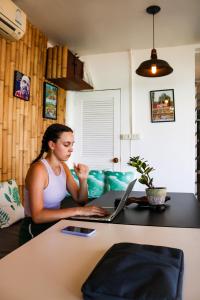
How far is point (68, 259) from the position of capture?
909 mm

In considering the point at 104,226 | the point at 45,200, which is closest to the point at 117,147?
the point at 45,200

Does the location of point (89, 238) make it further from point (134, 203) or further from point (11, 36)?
point (11, 36)

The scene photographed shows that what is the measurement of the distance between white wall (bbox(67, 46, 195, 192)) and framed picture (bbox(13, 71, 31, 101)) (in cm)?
149

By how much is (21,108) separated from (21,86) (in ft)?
0.84

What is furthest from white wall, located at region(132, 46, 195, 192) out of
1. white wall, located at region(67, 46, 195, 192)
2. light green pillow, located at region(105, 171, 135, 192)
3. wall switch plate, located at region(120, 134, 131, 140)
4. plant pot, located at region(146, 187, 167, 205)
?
plant pot, located at region(146, 187, 167, 205)

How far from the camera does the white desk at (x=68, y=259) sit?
2.34 feet

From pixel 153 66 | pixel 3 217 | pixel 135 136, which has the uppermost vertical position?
pixel 153 66

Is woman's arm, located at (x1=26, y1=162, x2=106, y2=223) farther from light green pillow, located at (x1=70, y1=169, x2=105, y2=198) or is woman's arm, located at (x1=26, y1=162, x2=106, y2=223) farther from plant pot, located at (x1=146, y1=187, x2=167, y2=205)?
light green pillow, located at (x1=70, y1=169, x2=105, y2=198)

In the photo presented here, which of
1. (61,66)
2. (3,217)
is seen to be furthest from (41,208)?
(61,66)

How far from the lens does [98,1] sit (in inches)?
114

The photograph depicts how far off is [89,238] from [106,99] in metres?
3.55

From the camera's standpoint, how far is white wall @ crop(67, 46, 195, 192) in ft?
13.4

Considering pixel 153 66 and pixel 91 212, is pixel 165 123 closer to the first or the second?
pixel 153 66

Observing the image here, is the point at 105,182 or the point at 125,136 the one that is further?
the point at 125,136
